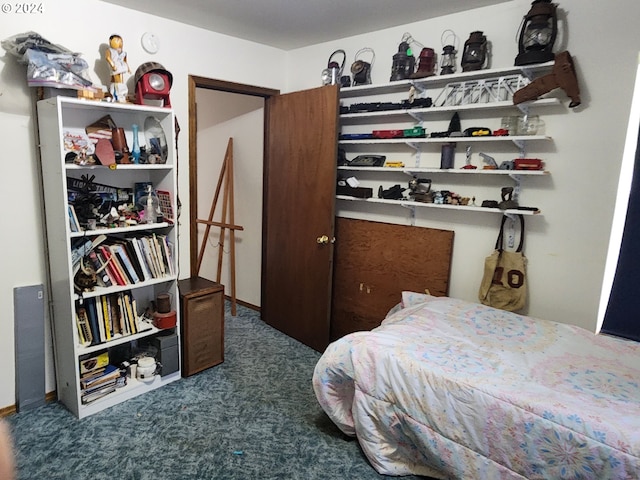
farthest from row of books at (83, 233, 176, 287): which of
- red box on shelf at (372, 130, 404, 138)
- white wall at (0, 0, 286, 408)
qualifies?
red box on shelf at (372, 130, 404, 138)

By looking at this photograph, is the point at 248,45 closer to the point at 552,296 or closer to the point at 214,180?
the point at 214,180

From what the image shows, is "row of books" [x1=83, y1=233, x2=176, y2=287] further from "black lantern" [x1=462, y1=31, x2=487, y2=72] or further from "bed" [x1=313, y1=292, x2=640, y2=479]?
"black lantern" [x1=462, y1=31, x2=487, y2=72]

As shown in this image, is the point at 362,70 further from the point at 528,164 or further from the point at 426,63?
the point at 528,164

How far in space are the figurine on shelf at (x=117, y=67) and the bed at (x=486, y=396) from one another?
6.22 ft

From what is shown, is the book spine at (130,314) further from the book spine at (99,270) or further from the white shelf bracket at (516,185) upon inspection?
the white shelf bracket at (516,185)

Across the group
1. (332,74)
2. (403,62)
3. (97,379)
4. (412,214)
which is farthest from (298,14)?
(97,379)

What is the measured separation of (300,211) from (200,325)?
1152mm

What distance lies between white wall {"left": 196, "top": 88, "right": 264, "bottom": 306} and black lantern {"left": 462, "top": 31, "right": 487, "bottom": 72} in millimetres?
1916

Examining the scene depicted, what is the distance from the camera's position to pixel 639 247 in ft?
6.89

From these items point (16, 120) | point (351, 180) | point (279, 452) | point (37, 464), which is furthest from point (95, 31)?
point (279, 452)

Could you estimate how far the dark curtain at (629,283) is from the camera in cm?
209

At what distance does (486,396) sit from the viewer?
5.21 ft

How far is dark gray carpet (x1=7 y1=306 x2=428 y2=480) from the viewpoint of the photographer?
1924 mm

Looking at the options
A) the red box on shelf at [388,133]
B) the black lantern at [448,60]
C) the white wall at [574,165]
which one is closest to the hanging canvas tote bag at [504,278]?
the white wall at [574,165]
